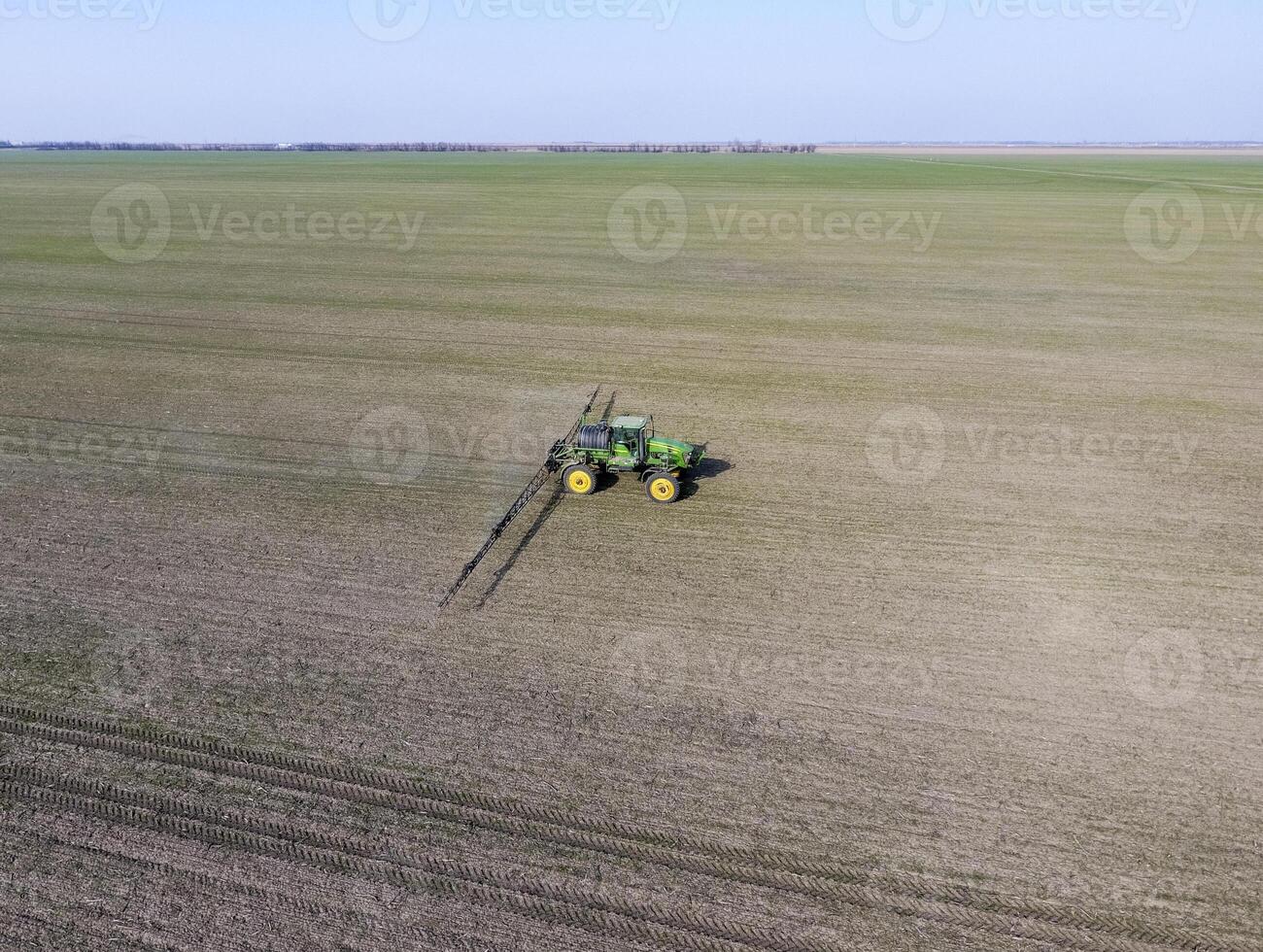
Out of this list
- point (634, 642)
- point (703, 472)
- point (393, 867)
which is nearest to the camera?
point (393, 867)

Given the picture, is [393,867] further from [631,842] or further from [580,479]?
[580,479]

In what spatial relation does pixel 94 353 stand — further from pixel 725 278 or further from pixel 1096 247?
pixel 1096 247

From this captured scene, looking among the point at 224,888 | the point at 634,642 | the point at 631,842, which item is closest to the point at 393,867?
the point at 224,888

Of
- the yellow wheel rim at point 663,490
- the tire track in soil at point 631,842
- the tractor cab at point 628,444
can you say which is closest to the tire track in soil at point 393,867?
the tire track in soil at point 631,842

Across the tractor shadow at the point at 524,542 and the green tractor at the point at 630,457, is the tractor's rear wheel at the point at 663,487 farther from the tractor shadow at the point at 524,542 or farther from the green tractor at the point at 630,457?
the tractor shadow at the point at 524,542

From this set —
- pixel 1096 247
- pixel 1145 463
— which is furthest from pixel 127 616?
pixel 1096 247

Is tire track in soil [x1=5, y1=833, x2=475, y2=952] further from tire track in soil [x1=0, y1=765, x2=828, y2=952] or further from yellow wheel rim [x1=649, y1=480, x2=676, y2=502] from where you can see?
yellow wheel rim [x1=649, y1=480, x2=676, y2=502]
